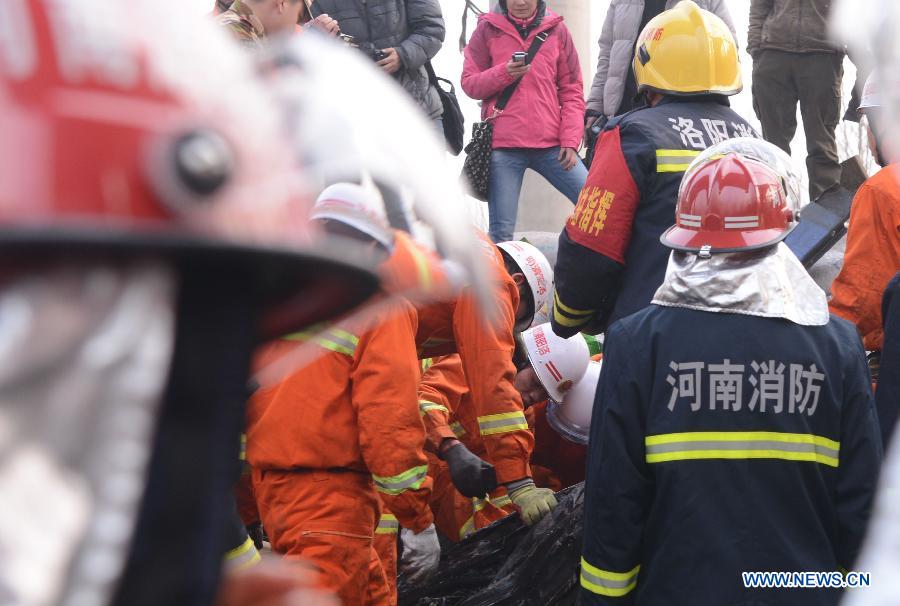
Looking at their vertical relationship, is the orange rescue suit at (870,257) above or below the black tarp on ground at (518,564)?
above

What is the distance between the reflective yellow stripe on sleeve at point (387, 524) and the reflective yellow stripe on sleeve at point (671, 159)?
1.69m

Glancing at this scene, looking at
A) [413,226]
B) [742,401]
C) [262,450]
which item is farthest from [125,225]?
[262,450]

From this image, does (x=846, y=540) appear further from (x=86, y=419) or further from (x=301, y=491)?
(x=86, y=419)

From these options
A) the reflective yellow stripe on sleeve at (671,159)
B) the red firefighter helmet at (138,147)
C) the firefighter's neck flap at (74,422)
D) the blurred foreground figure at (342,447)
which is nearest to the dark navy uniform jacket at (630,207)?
the reflective yellow stripe on sleeve at (671,159)

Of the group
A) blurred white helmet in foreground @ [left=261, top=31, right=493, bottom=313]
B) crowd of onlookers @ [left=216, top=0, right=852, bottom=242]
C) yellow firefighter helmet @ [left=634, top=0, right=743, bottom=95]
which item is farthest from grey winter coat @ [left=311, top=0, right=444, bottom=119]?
blurred white helmet in foreground @ [left=261, top=31, right=493, bottom=313]

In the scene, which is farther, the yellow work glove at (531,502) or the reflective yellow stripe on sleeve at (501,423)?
the reflective yellow stripe on sleeve at (501,423)

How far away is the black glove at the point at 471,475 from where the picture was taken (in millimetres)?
4770

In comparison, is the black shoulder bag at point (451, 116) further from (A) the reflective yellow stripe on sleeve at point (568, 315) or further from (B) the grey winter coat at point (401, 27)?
(A) the reflective yellow stripe on sleeve at point (568, 315)

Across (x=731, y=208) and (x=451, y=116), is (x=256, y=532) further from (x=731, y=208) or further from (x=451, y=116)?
(x=731, y=208)

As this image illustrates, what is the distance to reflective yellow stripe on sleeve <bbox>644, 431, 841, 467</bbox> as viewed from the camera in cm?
324

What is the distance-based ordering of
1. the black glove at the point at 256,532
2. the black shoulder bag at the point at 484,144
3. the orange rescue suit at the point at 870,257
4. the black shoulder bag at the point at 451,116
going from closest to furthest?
the orange rescue suit at the point at 870,257, the black glove at the point at 256,532, the black shoulder bag at the point at 451,116, the black shoulder bag at the point at 484,144

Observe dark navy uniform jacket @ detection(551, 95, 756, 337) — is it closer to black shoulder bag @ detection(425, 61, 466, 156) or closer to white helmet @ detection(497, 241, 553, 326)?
white helmet @ detection(497, 241, 553, 326)

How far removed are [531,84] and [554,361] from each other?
205 cm

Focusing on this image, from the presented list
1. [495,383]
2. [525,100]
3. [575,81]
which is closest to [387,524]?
[495,383]
